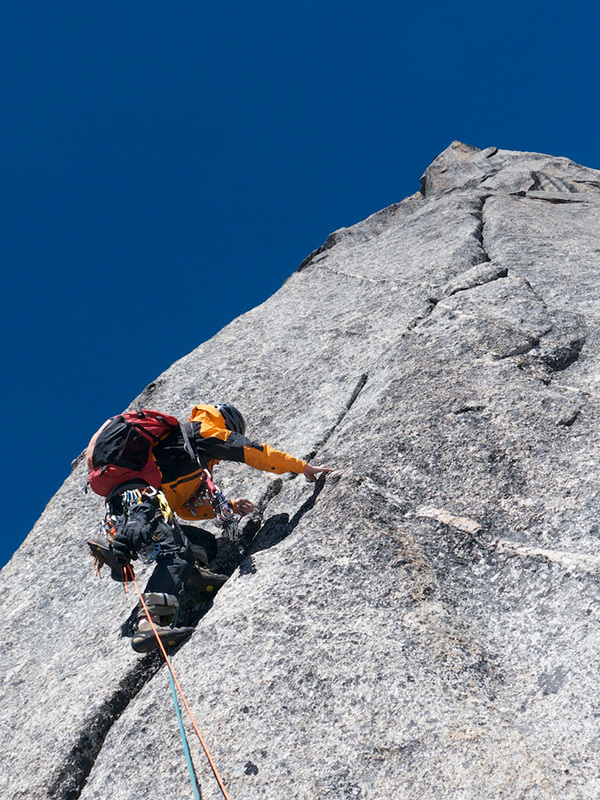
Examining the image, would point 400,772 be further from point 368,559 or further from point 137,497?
point 137,497

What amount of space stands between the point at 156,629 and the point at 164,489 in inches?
63.1

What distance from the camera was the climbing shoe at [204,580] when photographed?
610 centimetres

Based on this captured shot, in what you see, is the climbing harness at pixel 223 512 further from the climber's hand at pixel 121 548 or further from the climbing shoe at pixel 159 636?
the climbing shoe at pixel 159 636

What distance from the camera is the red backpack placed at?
6.17 metres

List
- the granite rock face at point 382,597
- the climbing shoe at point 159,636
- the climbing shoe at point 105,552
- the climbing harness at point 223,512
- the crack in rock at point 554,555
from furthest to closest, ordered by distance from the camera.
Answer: the climbing harness at point 223,512, the climbing shoe at point 105,552, the climbing shoe at point 159,636, the crack in rock at point 554,555, the granite rock face at point 382,597

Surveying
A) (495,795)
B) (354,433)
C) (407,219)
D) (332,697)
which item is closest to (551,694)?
(495,795)

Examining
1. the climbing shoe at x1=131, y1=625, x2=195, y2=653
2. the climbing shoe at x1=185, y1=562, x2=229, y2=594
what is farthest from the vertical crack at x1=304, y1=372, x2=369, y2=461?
the climbing shoe at x1=131, y1=625, x2=195, y2=653

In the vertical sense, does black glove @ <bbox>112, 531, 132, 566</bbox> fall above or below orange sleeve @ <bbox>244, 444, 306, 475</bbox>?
below

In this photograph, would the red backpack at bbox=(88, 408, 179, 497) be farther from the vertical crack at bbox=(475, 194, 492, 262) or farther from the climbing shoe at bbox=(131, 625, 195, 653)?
the vertical crack at bbox=(475, 194, 492, 262)

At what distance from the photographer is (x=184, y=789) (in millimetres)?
4543

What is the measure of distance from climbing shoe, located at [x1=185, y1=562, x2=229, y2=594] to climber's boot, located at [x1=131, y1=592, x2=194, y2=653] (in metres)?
0.33

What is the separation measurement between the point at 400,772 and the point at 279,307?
8326 millimetres

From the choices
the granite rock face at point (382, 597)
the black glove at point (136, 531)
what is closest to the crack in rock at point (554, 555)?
the granite rock face at point (382, 597)

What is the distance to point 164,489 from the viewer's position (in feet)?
22.5
